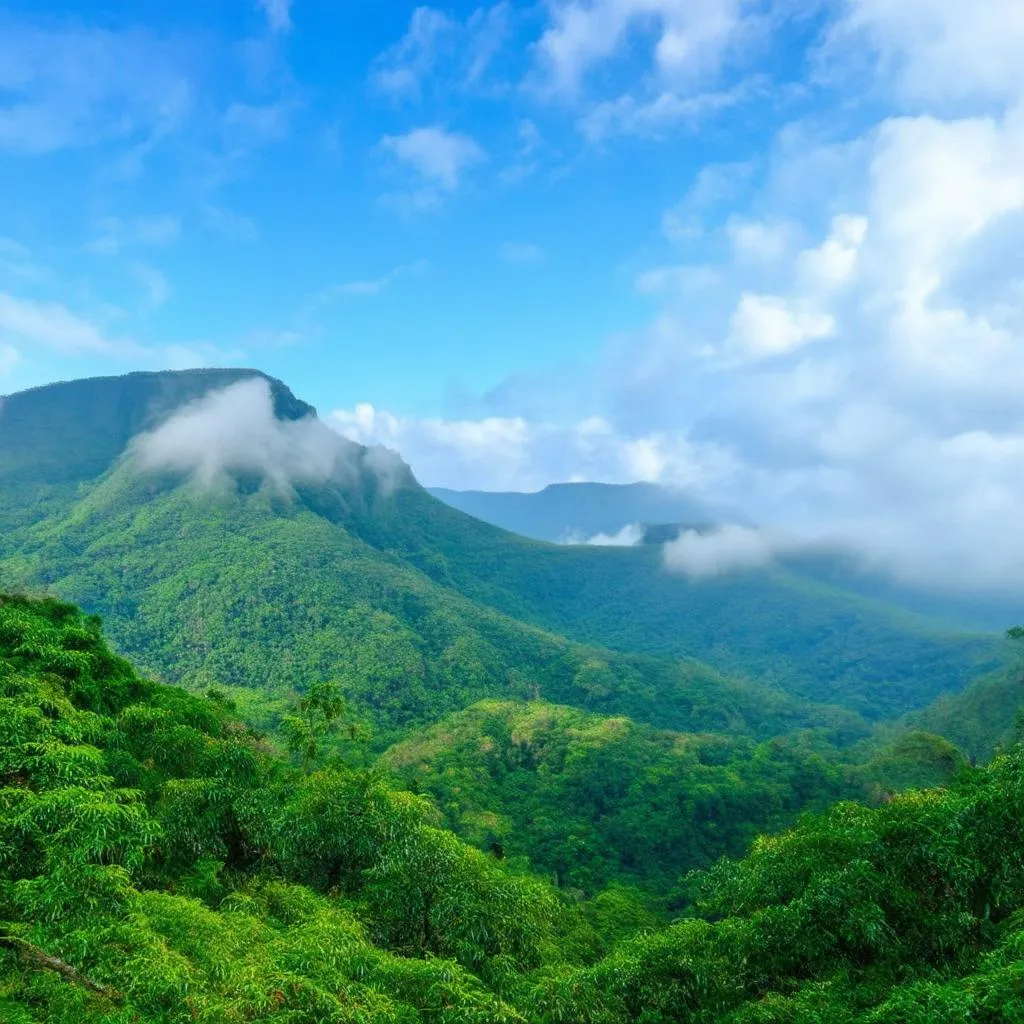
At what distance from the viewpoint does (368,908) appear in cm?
1752

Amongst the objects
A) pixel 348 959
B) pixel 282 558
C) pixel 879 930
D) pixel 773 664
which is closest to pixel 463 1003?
pixel 348 959

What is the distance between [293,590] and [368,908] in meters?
114

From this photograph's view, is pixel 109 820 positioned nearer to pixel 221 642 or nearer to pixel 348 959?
pixel 348 959

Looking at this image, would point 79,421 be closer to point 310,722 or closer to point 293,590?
point 293,590

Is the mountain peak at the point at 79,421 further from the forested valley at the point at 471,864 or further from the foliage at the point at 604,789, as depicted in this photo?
the foliage at the point at 604,789

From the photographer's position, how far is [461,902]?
1727cm

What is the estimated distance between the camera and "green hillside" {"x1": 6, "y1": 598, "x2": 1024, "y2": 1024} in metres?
9.62

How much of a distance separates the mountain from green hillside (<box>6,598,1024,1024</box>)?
236 feet

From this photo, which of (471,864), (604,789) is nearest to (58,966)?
(471,864)

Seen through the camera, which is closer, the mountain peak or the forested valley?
the forested valley

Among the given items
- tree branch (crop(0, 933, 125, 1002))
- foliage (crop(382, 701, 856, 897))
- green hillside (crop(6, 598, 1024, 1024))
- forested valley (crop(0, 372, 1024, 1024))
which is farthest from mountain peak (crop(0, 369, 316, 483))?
tree branch (crop(0, 933, 125, 1002))

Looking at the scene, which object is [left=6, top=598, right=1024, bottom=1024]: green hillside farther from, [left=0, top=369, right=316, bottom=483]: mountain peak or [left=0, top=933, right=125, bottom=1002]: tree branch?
[left=0, top=369, right=316, bottom=483]: mountain peak

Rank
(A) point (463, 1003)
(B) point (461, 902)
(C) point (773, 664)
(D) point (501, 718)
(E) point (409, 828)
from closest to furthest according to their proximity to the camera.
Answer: (A) point (463, 1003) → (B) point (461, 902) → (E) point (409, 828) → (D) point (501, 718) → (C) point (773, 664)

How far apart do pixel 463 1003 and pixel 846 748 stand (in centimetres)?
10940
